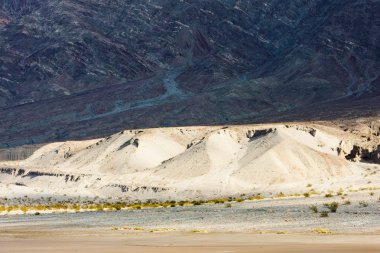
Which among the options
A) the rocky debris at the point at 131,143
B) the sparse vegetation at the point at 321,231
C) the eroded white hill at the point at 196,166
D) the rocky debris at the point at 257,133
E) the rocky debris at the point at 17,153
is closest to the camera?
the sparse vegetation at the point at 321,231

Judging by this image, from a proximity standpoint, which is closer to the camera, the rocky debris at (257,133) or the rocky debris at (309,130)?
the rocky debris at (257,133)

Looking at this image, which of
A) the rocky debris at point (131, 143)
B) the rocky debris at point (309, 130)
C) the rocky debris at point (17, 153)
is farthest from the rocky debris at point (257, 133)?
the rocky debris at point (17, 153)

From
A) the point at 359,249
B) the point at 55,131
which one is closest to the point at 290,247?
the point at 359,249

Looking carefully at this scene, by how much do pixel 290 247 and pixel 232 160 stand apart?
58449 mm

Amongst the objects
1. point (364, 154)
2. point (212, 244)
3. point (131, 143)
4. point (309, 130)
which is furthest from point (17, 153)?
point (212, 244)

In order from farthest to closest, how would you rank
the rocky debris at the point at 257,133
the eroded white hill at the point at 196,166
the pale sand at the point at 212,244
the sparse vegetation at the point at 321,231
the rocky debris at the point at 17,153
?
the rocky debris at the point at 17,153, the rocky debris at the point at 257,133, the eroded white hill at the point at 196,166, the sparse vegetation at the point at 321,231, the pale sand at the point at 212,244

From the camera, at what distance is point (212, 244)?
67.9ft

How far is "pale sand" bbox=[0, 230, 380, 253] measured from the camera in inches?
724

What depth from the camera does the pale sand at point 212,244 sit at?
18.4 metres

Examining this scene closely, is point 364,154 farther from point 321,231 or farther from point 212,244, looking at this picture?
point 212,244

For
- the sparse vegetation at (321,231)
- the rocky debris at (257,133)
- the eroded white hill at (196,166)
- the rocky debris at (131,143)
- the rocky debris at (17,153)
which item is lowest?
the sparse vegetation at (321,231)

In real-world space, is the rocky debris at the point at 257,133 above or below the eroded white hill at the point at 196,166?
above

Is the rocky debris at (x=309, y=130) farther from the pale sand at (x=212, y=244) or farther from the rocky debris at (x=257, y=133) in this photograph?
the pale sand at (x=212, y=244)

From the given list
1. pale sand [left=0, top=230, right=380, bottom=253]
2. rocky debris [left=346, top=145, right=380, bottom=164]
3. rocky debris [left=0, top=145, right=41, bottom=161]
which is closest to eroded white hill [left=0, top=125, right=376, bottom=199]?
rocky debris [left=346, top=145, right=380, bottom=164]
